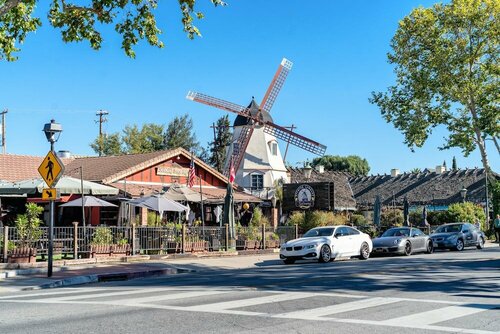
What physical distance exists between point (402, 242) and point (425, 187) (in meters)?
37.9

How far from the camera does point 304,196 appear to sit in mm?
36000

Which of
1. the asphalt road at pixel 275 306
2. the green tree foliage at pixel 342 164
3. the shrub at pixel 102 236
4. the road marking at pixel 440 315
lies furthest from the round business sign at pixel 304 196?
the green tree foliage at pixel 342 164

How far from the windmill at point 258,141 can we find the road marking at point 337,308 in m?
37.9

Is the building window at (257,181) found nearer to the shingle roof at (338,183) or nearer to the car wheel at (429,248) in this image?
the shingle roof at (338,183)

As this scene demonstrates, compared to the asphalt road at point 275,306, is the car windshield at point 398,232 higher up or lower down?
higher up

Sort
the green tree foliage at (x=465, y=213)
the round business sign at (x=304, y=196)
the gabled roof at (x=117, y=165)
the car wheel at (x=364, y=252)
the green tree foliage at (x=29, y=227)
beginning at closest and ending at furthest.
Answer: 1. the green tree foliage at (x=29, y=227)
2. the car wheel at (x=364, y=252)
3. the gabled roof at (x=117, y=165)
4. the round business sign at (x=304, y=196)
5. the green tree foliage at (x=465, y=213)

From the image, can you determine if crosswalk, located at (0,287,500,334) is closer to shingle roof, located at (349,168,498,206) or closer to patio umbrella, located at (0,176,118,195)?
patio umbrella, located at (0,176,118,195)

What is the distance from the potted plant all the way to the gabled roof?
38.8 feet

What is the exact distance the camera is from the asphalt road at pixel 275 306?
806cm

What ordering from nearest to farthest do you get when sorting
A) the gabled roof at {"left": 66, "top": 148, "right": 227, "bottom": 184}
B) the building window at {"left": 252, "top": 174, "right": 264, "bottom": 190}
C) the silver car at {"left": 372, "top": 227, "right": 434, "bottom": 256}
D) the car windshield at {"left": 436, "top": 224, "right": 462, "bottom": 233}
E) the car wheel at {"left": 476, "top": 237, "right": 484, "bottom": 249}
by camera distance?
the silver car at {"left": 372, "top": 227, "right": 434, "bottom": 256} → the car windshield at {"left": 436, "top": 224, "right": 462, "bottom": 233} → the car wheel at {"left": 476, "top": 237, "right": 484, "bottom": 249} → the gabled roof at {"left": 66, "top": 148, "right": 227, "bottom": 184} → the building window at {"left": 252, "top": 174, "right": 264, "bottom": 190}

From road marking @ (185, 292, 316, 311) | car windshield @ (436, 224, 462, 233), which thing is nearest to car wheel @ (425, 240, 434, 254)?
car windshield @ (436, 224, 462, 233)

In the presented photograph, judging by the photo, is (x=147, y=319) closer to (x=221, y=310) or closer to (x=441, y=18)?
(x=221, y=310)

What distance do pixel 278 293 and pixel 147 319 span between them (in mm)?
3556

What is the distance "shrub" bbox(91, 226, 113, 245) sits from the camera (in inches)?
Result: 827
